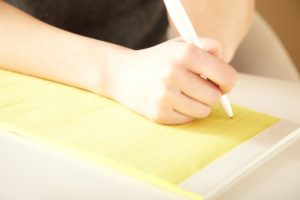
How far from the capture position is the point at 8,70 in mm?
805

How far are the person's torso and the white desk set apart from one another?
0.48 metres

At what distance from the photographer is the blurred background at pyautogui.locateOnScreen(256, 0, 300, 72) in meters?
1.87

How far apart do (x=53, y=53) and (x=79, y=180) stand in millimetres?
301

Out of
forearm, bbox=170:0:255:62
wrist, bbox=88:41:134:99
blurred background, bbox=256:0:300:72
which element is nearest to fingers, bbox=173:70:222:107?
wrist, bbox=88:41:134:99

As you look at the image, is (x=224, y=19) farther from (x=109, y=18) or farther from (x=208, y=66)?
(x=208, y=66)

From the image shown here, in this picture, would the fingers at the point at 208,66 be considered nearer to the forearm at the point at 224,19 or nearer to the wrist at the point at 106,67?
the wrist at the point at 106,67

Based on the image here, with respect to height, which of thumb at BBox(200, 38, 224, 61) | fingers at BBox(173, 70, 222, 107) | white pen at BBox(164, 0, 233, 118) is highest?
white pen at BBox(164, 0, 233, 118)

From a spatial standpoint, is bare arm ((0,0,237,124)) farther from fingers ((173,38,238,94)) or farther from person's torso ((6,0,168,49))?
person's torso ((6,0,168,49))

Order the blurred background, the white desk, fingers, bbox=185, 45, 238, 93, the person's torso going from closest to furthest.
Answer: the white desk → fingers, bbox=185, 45, 238, 93 → the person's torso → the blurred background

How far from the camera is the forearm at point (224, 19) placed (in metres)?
1.06

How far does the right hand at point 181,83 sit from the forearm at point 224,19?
0.40 m

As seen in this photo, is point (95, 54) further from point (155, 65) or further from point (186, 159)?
point (186, 159)

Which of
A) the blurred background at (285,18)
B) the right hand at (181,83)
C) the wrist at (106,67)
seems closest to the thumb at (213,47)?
the right hand at (181,83)

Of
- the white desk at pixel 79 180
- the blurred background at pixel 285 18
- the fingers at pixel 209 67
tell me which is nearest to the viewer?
the white desk at pixel 79 180
